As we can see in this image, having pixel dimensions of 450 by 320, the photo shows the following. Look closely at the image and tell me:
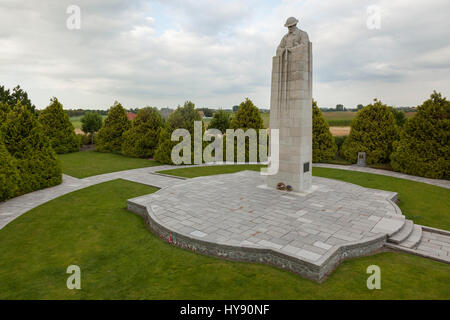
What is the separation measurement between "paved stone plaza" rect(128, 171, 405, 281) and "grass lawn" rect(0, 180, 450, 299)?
353mm

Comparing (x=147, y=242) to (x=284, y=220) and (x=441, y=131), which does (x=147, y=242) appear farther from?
(x=441, y=131)

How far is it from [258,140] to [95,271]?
65.0ft

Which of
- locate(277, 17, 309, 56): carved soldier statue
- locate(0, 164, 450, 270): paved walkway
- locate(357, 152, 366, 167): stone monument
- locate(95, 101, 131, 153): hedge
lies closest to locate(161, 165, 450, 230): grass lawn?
locate(0, 164, 450, 270): paved walkway

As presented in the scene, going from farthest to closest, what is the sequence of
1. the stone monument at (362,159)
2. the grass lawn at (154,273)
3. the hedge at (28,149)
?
the stone monument at (362,159) < the hedge at (28,149) < the grass lawn at (154,273)

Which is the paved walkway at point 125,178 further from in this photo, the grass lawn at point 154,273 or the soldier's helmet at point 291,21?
the soldier's helmet at point 291,21

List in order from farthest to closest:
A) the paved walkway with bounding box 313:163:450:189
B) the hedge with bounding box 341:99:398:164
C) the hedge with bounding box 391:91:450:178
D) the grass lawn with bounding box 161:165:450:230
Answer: the hedge with bounding box 341:99:398:164
the hedge with bounding box 391:91:450:178
the paved walkway with bounding box 313:163:450:189
the grass lawn with bounding box 161:165:450:230

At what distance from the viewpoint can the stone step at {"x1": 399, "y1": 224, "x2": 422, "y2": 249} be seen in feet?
27.0

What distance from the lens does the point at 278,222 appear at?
9.12m

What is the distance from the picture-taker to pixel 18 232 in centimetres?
918

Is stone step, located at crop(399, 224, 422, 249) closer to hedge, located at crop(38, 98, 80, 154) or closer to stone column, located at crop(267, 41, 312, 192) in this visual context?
stone column, located at crop(267, 41, 312, 192)

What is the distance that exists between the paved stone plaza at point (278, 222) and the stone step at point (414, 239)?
1.40ft

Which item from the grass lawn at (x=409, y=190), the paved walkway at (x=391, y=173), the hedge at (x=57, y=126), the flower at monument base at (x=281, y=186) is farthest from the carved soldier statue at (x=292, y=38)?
the hedge at (x=57, y=126)

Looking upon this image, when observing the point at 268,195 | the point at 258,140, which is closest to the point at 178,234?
the point at 268,195

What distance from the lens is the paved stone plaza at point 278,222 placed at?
7.26m
